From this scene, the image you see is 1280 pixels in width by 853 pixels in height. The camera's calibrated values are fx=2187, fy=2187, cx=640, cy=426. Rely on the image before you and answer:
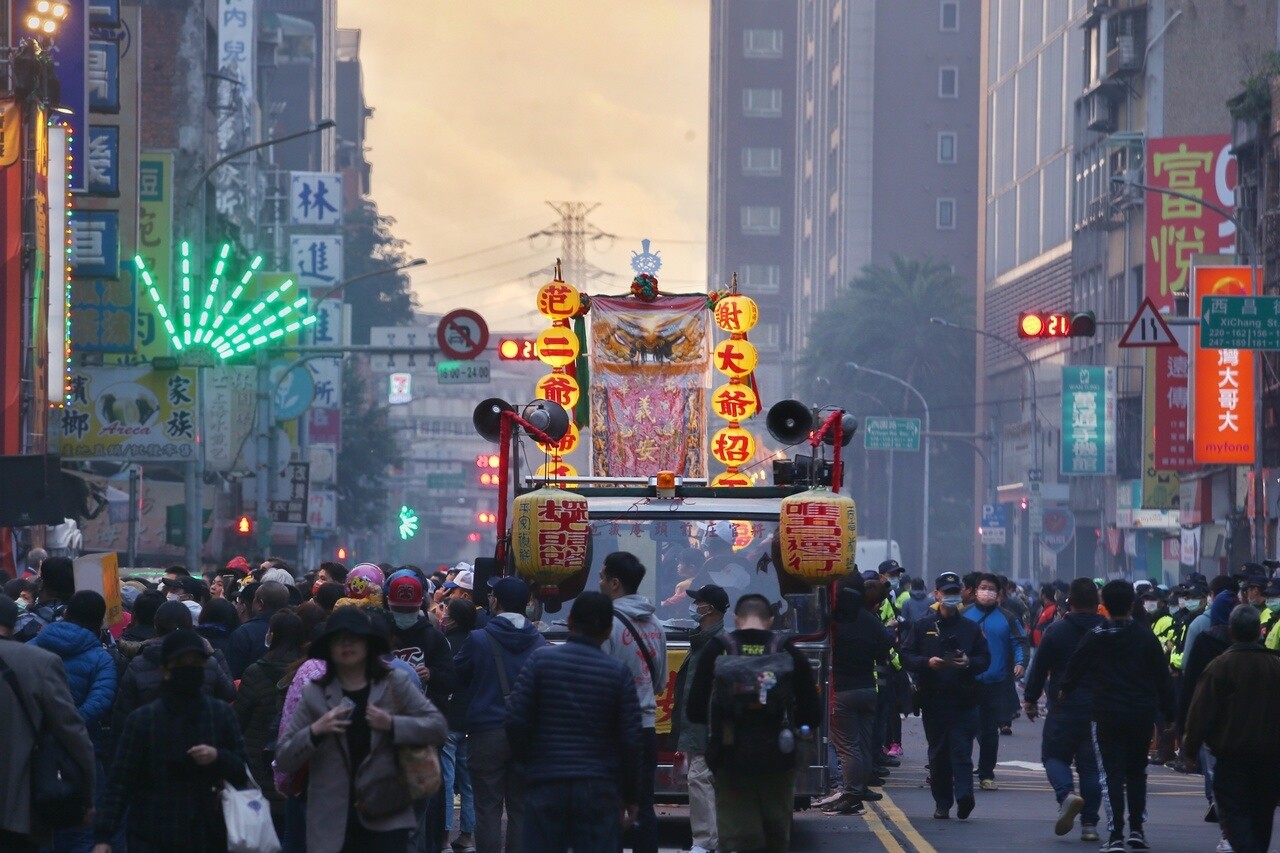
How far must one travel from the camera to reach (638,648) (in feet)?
40.6

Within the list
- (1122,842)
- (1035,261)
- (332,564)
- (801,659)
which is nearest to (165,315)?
(332,564)

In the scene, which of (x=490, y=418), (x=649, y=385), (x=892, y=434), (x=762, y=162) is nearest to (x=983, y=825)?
(x=490, y=418)

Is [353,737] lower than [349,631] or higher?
lower

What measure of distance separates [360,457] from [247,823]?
66.7 metres

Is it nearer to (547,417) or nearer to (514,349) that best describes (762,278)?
(514,349)

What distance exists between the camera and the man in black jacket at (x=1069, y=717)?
600 inches

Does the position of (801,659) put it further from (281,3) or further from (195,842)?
(281,3)

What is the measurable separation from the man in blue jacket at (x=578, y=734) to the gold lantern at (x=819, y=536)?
17.2 ft

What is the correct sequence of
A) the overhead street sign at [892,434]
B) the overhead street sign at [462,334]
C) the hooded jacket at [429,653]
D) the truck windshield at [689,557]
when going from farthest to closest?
1. the overhead street sign at [892,434]
2. the overhead street sign at [462,334]
3. the truck windshield at [689,557]
4. the hooded jacket at [429,653]

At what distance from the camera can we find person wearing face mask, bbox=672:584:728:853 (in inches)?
505

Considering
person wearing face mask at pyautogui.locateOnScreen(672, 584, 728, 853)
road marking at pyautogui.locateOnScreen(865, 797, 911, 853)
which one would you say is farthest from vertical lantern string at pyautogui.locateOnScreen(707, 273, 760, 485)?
person wearing face mask at pyautogui.locateOnScreen(672, 584, 728, 853)

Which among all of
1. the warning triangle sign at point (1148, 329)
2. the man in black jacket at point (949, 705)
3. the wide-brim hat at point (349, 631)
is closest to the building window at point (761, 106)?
the warning triangle sign at point (1148, 329)

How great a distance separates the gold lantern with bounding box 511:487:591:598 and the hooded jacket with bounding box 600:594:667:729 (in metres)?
2.60

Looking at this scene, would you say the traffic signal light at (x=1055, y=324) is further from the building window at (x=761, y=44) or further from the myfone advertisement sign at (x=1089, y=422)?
the building window at (x=761, y=44)
